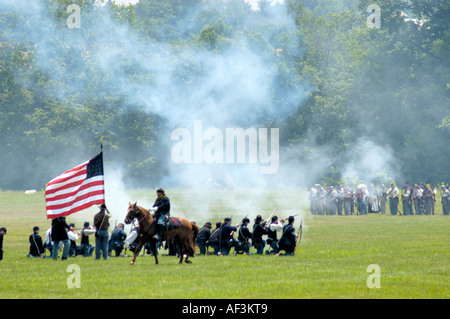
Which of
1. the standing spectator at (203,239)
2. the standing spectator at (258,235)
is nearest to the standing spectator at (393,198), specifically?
the standing spectator at (258,235)

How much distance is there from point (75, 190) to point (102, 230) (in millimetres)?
1485

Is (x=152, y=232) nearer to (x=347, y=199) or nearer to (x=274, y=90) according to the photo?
(x=347, y=199)

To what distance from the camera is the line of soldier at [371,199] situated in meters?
49.5

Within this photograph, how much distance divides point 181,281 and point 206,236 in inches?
300

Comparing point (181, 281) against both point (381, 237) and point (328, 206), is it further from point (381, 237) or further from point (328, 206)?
point (328, 206)

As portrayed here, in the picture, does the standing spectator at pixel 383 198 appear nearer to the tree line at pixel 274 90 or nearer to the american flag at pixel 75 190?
the tree line at pixel 274 90

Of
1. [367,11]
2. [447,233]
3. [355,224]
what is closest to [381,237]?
[447,233]

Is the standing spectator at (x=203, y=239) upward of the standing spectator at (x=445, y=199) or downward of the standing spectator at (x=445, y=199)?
downward

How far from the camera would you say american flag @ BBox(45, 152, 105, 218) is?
23.0 m

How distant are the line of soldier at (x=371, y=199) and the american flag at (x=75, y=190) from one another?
28.1 metres

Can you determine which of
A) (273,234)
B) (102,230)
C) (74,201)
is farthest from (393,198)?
(74,201)

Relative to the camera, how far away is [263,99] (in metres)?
59.9

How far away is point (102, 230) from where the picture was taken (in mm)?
23547

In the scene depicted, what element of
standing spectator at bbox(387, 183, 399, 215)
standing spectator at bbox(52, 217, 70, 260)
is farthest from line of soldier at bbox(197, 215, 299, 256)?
standing spectator at bbox(387, 183, 399, 215)
